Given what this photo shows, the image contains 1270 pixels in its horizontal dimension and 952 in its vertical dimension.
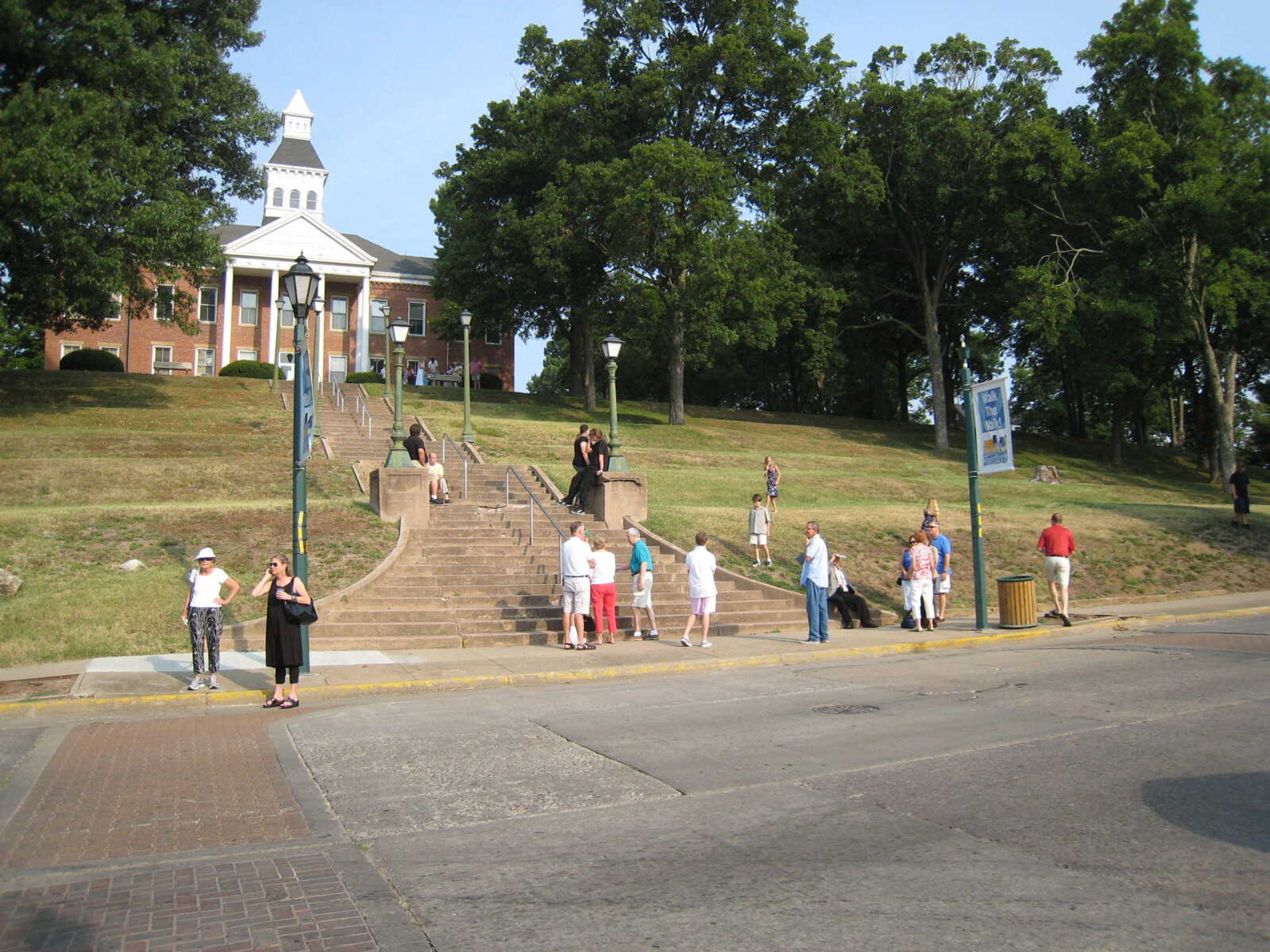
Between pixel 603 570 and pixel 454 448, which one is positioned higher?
pixel 454 448

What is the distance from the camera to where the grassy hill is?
623 inches

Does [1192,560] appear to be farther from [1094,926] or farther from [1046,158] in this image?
[1046,158]

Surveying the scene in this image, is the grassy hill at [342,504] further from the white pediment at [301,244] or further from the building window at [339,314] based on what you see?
the building window at [339,314]

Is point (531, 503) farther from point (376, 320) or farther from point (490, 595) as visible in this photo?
point (376, 320)

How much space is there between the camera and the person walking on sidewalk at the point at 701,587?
1502cm

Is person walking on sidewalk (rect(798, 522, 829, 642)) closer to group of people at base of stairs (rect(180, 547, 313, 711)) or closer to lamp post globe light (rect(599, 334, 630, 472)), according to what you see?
lamp post globe light (rect(599, 334, 630, 472))

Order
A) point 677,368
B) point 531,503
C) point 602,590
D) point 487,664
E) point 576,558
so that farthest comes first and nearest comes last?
1. point 677,368
2. point 531,503
3. point 602,590
4. point 576,558
5. point 487,664

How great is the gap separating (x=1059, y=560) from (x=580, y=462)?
961 centimetres

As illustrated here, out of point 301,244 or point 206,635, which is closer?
point 206,635

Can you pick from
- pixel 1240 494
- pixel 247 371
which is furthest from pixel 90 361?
pixel 1240 494

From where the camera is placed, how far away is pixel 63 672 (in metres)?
12.0

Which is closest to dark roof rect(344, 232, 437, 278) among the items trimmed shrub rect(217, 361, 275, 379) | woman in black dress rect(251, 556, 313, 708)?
trimmed shrub rect(217, 361, 275, 379)

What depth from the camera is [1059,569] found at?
17.1 m

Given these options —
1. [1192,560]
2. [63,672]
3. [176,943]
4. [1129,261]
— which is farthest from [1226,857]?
[1129,261]
